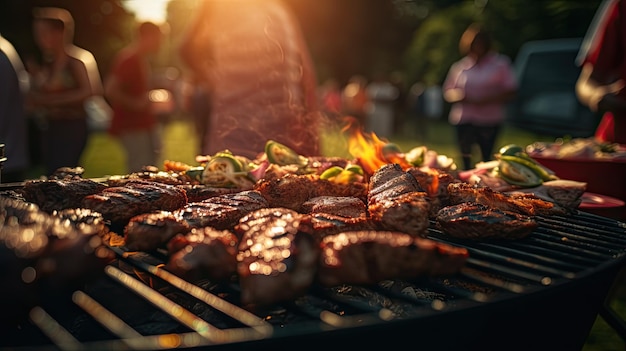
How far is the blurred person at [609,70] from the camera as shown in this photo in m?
5.14

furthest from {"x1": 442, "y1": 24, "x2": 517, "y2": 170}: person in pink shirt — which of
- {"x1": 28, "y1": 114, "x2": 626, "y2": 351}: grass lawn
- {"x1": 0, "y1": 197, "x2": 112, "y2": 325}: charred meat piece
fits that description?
{"x1": 0, "y1": 197, "x2": 112, "y2": 325}: charred meat piece

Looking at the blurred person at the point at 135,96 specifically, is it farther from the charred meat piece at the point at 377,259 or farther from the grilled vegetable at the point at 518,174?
→ the charred meat piece at the point at 377,259

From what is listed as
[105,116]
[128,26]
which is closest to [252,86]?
[128,26]

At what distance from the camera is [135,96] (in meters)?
7.83

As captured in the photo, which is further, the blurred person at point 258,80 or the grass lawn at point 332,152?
the blurred person at point 258,80

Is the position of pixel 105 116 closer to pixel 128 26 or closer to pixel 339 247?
pixel 128 26

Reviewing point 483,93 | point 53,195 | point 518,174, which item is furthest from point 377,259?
point 483,93

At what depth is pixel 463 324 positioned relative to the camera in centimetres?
169

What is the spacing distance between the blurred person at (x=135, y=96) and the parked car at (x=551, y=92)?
1234 cm

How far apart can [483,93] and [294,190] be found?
6.46 metres

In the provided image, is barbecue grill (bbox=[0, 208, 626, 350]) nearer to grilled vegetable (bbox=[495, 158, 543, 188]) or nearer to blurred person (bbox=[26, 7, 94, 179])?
grilled vegetable (bbox=[495, 158, 543, 188])

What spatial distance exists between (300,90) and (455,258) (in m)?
3.83

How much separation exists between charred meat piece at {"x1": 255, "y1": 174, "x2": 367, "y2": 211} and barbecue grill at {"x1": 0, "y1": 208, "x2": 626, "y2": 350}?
568mm

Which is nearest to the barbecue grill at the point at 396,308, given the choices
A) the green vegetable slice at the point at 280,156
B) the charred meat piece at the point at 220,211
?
the charred meat piece at the point at 220,211
